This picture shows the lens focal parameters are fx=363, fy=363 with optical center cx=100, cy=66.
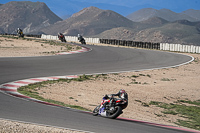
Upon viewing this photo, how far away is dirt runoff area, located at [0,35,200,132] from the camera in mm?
12852

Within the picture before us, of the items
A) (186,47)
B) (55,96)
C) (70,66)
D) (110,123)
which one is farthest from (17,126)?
(186,47)

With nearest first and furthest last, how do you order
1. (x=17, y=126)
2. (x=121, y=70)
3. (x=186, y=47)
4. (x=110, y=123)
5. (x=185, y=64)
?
1. (x=17, y=126)
2. (x=110, y=123)
3. (x=121, y=70)
4. (x=185, y=64)
5. (x=186, y=47)

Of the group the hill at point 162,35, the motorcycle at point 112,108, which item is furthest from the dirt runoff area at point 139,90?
the hill at point 162,35

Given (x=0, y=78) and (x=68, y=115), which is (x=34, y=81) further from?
(x=68, y=115)

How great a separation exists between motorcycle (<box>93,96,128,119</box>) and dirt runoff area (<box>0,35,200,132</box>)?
1499 mm

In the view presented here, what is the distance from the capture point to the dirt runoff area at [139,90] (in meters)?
12.9

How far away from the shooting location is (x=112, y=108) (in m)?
10.0

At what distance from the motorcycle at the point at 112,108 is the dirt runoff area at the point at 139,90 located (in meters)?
1.50

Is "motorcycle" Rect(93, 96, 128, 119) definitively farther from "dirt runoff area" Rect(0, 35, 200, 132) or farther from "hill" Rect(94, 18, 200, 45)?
"hill" Rect(94, 18, 200, 45)

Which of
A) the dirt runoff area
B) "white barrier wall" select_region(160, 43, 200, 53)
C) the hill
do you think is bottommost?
the dirt runoff area

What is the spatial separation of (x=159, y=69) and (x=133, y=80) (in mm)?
5830

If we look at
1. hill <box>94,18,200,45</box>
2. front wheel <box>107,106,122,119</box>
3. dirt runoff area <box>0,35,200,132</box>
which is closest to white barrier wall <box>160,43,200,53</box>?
dirt runoff area <box>0,35,200,132</box>

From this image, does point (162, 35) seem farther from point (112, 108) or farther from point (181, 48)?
point (112, 108)

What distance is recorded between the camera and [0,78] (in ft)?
54.4
